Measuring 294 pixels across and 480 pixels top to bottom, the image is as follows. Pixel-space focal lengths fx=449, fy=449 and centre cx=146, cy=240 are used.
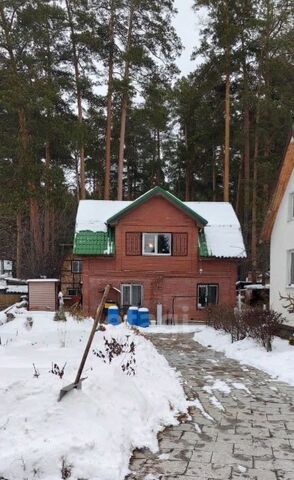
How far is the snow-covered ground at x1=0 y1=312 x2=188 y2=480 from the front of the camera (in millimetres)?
3875

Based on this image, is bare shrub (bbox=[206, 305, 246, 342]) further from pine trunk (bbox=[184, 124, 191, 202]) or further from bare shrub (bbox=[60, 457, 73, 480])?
pine trunk (bbox=[184, 124, 191, 202])

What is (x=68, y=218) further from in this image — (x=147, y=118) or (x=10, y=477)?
(x=10, y=477)

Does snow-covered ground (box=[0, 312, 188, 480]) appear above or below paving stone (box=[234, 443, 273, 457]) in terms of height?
above

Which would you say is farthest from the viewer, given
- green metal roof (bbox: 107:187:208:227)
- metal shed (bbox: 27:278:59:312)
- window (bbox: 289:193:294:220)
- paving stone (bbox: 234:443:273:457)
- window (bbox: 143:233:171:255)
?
window (bbox: 143:233:171:255)

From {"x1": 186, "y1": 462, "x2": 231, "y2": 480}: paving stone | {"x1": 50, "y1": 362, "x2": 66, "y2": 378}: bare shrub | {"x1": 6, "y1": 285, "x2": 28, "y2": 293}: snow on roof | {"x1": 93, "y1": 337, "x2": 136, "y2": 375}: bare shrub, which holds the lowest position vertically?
{"x1": 186, "y1": 462, "x2": 231, "y2": 480}: paving stone

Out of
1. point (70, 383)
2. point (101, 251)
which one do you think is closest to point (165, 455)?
point (70, 383)

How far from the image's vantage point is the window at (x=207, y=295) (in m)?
22.8

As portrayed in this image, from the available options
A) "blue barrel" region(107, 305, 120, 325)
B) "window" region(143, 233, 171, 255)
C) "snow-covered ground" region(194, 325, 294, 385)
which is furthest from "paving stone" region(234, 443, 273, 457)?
"window" region(143, 233, 171, 255)

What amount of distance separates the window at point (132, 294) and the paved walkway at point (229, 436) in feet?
45.5

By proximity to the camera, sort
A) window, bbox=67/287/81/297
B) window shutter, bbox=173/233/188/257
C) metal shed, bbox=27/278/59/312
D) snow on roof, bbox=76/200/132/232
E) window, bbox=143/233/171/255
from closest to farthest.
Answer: metal shed, bbox=27/278/59/312 < window shutter, bbox=173/233/188/257 < window, bbox=143/233/171/255 < snow on roof, bbox=76/200/132/232 < window, bbox=67/287/81/297

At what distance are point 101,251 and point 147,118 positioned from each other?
31.0 ft

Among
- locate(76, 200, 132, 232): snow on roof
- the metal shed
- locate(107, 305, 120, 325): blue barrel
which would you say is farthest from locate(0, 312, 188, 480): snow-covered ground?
locate(76, 200, 132, 232): snow on roof

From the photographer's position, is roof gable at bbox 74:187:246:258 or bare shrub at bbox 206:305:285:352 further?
roof gable at bbox 74:187:246:258

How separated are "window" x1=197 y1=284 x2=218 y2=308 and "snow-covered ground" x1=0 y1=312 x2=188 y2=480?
626 inches
